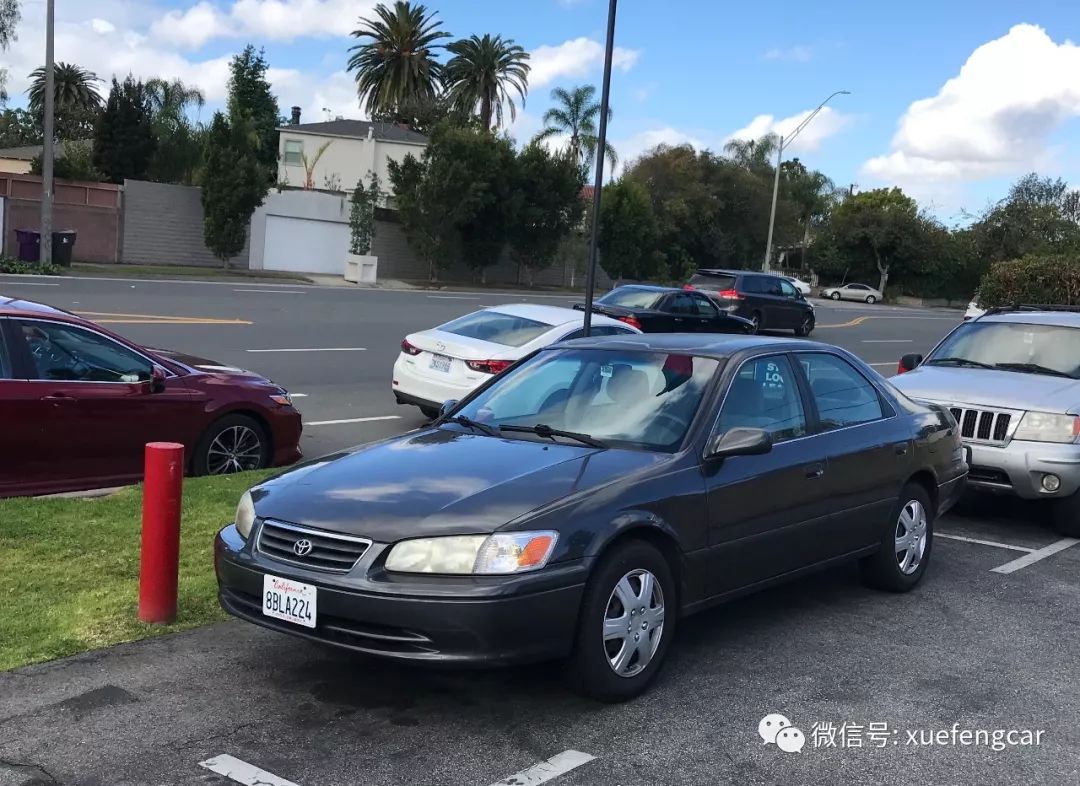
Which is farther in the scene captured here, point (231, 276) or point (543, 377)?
point (231, 276)

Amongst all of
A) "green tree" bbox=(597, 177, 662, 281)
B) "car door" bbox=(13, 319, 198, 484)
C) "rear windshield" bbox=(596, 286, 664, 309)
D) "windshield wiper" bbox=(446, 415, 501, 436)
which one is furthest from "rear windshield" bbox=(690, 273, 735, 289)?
"windshield wiper" bbox=(446, 415, 501, 436)

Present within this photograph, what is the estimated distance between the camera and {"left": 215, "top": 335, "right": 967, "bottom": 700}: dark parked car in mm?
4188

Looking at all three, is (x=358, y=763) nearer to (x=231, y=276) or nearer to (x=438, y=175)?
(x=231, y=276)

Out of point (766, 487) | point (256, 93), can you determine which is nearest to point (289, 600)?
point (766, 487)

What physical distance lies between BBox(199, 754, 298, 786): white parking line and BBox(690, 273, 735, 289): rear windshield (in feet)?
79.9

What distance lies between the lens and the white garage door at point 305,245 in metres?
41.6

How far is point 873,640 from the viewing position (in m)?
5.61

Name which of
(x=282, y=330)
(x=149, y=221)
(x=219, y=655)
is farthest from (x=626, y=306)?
(x=149, y=221)

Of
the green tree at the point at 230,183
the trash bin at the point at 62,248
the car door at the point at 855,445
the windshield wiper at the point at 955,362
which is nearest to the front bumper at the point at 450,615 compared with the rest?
the car door at the point at 855,445

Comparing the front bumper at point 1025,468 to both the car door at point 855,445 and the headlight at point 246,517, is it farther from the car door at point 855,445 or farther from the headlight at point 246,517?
the headlight at point 246,517

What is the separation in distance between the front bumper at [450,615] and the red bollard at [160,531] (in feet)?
3.75

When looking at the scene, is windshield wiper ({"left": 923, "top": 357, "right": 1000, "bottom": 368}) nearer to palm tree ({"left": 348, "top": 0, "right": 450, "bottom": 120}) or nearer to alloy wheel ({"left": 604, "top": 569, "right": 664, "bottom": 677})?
alloy wheel ({"left": 604, "top": 569, "right": 664, "bottom": 677})

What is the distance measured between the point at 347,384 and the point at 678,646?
9242 mm

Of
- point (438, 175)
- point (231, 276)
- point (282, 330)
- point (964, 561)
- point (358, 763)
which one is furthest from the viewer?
point (438, 175)
